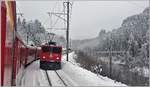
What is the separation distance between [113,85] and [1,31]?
15.8m

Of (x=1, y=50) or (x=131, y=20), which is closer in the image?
(x=1, y=50)

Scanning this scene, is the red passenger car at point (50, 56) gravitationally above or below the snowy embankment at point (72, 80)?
above

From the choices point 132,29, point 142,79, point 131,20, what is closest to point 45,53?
point 142,79

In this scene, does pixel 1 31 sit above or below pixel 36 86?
above

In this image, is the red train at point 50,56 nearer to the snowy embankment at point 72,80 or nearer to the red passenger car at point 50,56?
the red passenger car at point 50,56

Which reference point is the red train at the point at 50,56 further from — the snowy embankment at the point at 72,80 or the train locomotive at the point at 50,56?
the snowy embankment at the point at 72,80

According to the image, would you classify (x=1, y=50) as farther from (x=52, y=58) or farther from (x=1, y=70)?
(x=52, y=58)

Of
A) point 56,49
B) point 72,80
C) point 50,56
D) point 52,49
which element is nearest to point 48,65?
point 50,56

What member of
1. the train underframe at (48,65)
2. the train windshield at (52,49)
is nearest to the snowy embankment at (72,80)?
the train underframe at (48,65)

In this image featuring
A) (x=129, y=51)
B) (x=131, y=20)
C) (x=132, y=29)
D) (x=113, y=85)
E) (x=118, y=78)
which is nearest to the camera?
(x=113, y=85)

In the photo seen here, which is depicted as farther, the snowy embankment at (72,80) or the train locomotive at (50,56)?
the train locomotive at (50,56)

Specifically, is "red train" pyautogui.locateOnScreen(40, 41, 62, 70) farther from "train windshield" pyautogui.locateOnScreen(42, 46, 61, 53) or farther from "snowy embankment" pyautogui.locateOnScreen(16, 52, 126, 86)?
"snowy embankment" pyautogui.locateOnScreen(16, 52, 126, 86)

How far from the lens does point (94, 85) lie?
2047cm

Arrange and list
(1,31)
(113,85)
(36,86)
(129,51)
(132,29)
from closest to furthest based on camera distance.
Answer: (1,31), (113,85), (36,86), (129,51), (132,29)
